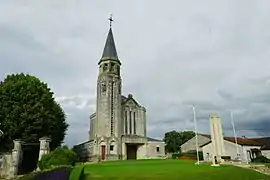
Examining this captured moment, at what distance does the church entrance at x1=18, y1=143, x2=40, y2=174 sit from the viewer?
107 feet

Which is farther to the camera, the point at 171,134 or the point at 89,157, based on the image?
the point at 171,134

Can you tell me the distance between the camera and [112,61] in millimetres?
55469

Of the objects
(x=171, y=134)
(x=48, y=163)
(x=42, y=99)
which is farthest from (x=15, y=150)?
(x=171, y=134)

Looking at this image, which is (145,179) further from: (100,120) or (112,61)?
(112,61)

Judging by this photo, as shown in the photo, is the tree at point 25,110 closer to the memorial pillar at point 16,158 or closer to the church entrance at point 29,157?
the church entrance at point 29,157

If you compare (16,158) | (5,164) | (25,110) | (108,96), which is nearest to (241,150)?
(108,96)

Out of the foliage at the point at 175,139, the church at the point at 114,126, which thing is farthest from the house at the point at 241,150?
the foliage at the point at 175,139

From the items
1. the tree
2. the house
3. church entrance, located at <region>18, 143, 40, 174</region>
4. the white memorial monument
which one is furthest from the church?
the white memorial monument

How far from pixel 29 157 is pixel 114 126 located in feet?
58.7

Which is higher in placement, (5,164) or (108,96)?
(108,96)

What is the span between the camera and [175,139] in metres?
95.2

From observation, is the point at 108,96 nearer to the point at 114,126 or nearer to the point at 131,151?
the point at 114,126

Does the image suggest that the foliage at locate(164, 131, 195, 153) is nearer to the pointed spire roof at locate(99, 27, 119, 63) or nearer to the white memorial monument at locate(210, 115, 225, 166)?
the pointed spire roof at locate(99, 27, 119, 63)

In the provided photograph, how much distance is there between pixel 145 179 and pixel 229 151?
126 ft
